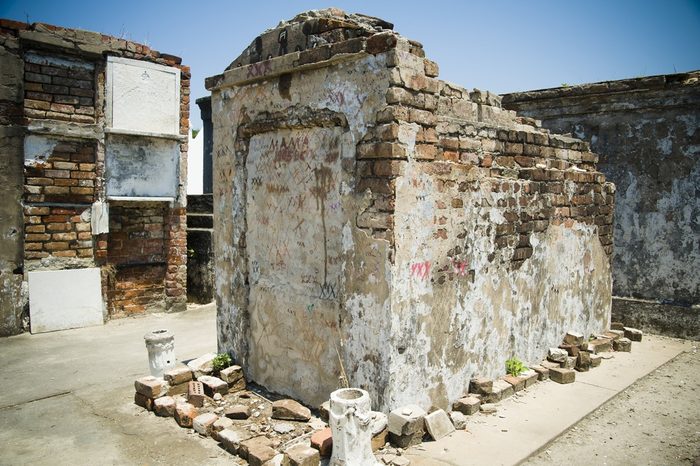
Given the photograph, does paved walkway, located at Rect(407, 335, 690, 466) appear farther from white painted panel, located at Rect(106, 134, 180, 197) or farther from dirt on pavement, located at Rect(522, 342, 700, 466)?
white painted panel, located at Rect(106, 134, 180, 197)

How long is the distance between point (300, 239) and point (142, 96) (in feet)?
15.9

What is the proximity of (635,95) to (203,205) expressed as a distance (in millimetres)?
7559

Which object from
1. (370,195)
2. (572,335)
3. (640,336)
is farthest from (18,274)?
(640,336)

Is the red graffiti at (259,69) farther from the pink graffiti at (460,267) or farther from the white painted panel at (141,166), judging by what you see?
the white painted panel at (141,166)

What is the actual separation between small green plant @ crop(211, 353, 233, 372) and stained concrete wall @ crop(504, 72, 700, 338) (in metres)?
5.22

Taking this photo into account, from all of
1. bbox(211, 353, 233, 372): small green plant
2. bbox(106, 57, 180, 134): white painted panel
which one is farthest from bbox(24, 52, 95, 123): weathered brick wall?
bbox(211, 353, 233, 372): small green plant

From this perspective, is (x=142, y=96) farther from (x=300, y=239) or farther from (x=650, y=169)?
(x=650, y=169)

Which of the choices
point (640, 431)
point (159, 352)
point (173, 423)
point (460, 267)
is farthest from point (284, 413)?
point (640, 431)

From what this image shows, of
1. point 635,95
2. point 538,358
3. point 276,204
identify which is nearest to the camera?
point 276,204

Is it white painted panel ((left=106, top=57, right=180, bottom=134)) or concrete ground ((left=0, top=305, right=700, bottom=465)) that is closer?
concrete ground ((left=0, top=305, right=700, bottom=465))

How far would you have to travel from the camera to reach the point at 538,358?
486 centimetres

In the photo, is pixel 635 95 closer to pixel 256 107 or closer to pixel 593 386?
pixel 593 386

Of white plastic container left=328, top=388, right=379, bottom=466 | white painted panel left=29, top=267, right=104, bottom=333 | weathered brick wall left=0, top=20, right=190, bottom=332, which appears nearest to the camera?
white plastic container left=328, top=388, right=379, bottom=466

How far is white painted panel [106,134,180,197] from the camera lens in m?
7.31
